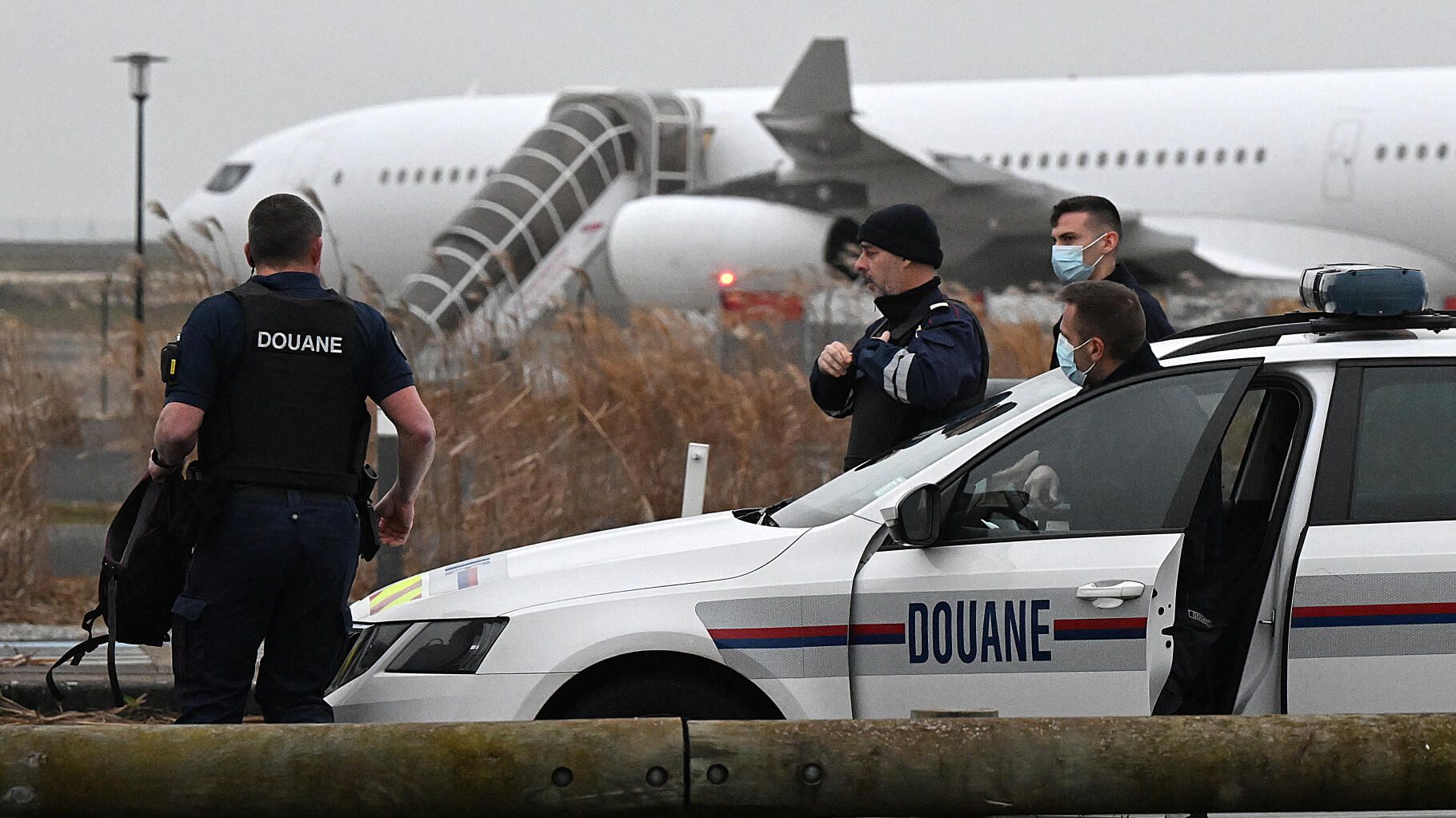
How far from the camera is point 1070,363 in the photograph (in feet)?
16.5

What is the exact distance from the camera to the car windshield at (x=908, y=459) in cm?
485

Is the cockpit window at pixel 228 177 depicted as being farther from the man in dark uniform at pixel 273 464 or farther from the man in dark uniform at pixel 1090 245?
the man in dark uniform at pixel 273 464

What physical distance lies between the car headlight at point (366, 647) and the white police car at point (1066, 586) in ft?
0.06

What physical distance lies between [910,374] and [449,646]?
1.62 metres

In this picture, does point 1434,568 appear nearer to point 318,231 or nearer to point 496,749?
point 496,749

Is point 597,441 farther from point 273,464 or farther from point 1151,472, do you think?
point 1151,472

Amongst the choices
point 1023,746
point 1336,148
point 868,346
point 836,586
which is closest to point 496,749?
point 1023,746

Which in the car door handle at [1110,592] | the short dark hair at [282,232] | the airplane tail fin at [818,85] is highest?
the airplane tail fin at [818,85]

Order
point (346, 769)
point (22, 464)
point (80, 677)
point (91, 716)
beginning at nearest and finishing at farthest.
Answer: point (346, 769), point (91, 716), point (80, 677), point (22, 464)

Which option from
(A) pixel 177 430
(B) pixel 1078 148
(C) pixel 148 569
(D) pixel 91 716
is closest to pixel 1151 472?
(A) pixel 177 430

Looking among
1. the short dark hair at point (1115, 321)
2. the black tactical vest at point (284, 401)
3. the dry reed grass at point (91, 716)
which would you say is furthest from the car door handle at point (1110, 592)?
the dry reed grass at point (91, 716)

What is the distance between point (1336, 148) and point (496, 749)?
1952cm

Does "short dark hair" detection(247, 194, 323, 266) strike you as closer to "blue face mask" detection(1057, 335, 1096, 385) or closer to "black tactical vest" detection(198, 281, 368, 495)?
"black tactical vest" detection(198, 281, 368, 495)

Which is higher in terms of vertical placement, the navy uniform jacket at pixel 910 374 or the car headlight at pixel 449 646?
the navy uniform jacket at pixel 910 374
